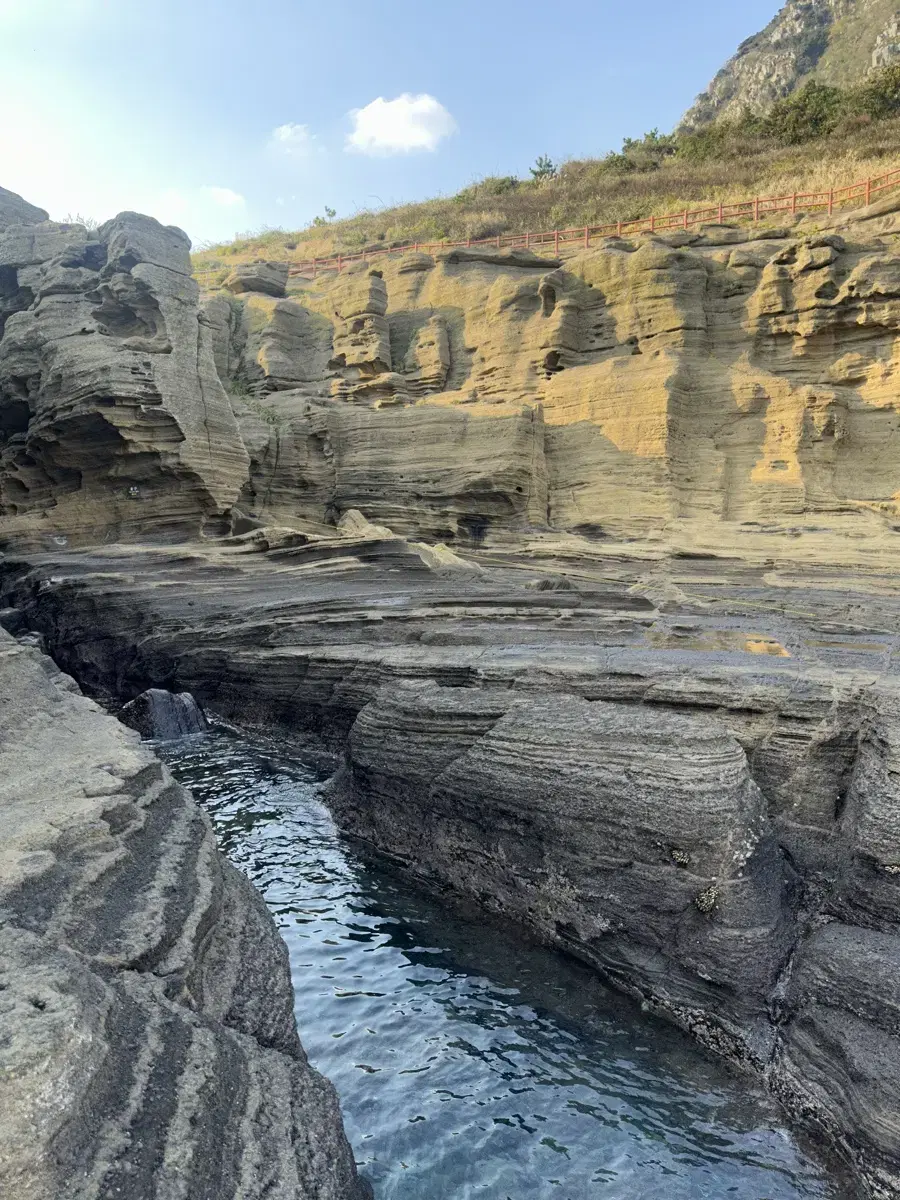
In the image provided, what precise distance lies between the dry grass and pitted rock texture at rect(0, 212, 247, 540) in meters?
9.36

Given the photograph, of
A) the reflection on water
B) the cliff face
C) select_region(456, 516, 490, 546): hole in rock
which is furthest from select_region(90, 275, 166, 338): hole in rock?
the cliff face

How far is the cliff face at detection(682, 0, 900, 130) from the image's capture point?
67625 mm

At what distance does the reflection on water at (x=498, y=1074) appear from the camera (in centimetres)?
598

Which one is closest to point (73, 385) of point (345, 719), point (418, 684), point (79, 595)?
point (79, 595)

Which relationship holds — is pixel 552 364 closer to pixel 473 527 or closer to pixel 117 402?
pixel 473 527

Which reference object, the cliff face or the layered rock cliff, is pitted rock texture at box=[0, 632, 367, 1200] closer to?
the layered rock cliff

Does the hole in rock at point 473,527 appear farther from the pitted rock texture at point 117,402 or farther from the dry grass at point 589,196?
the dry grass at point 589,196

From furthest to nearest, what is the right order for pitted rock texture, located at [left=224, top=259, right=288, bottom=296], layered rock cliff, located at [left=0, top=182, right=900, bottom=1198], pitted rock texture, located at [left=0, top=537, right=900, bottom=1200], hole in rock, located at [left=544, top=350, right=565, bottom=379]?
pitted rock texture, located at [left=224, top=259, right=288, bottom=296] → hole in rock, located at [left=544, top=350, right=565, bottom=379] → layered rock cliff, located at [left=0, top=182, right=900, bottom=1198] → pitted rock texture, located at [left=0, top=537, right=900, bottom=1200]

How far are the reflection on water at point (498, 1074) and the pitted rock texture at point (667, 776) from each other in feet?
1.41

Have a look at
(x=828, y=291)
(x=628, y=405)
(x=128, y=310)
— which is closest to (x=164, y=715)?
(x=128, y=310)

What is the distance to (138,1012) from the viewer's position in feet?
15.8

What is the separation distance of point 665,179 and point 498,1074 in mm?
43009

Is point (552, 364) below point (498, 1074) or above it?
→ above

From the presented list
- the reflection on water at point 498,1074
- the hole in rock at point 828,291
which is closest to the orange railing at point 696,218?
the hole in rock at point 828,291
